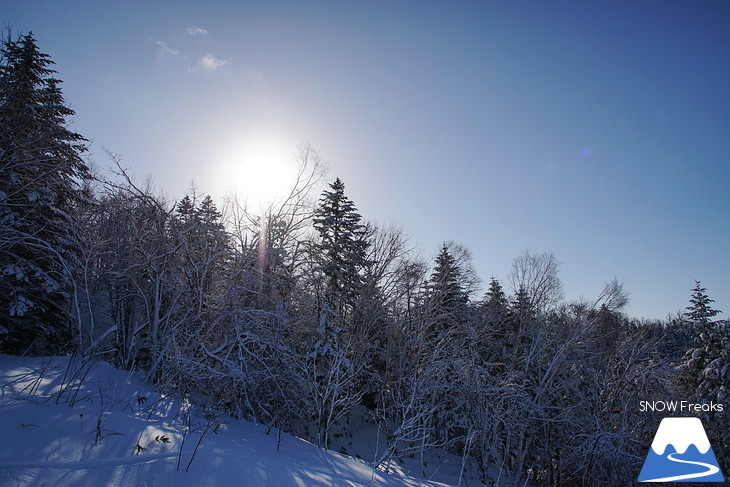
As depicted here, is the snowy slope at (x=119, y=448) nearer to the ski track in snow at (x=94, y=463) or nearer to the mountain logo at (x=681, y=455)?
the ski track in snow at (x=94, y=463)

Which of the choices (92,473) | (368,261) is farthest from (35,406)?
(368,261)

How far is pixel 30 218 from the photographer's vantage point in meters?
10.8

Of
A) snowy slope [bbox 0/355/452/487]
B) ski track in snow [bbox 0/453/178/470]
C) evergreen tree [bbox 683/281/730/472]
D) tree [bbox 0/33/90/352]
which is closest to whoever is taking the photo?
ski track in snow [bbox 0/453/178/470]

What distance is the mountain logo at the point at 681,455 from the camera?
13789 mm

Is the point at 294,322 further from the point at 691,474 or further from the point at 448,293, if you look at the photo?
the point at 691,474

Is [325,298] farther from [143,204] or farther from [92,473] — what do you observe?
[92,473]

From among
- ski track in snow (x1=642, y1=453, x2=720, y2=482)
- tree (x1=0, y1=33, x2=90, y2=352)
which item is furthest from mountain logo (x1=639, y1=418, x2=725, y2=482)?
tree (x1=0, y1=33, x2=90, y2=352)

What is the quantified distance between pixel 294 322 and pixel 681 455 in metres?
17.3

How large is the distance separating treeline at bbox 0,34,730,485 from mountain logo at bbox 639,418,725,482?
552mm

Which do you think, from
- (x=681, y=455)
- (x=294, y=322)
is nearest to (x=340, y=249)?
(x=294, y=322)

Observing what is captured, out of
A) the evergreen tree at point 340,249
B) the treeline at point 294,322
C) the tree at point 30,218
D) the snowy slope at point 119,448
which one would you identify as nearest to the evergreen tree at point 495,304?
the treeline at point 294,322

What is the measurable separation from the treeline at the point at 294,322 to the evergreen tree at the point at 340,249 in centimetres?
11

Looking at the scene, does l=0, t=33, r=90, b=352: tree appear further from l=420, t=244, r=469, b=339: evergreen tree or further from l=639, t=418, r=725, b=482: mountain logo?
l=639, t=418, r=725, b=482: mountain logo

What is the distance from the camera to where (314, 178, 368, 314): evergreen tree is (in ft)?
58.5
